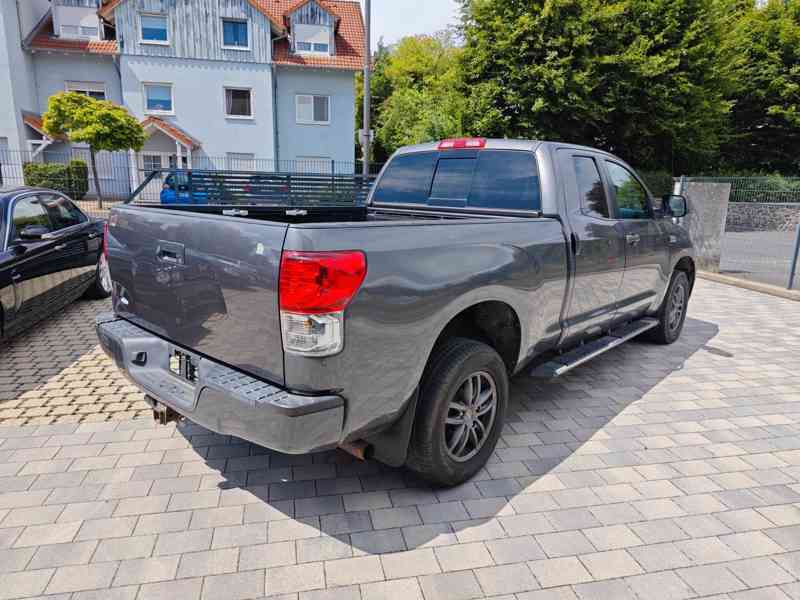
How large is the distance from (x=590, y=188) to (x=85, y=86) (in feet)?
92.2

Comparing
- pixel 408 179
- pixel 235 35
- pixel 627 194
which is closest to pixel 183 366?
pixel 408 179

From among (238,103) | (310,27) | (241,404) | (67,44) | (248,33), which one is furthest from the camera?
(310,27)

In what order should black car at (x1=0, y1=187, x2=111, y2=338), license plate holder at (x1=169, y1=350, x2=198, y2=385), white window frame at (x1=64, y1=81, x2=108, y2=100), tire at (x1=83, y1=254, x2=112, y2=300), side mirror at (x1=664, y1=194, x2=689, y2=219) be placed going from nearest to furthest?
license plate holder at (x1=169, y1=350, x2=198, y2=385) → black car at (x1=0, y1=187, x2=111, y2=338) → side mirror at (x1=664, y1=194, x2=689, y2=219) → tire at (x1=83, y1=254, x2=112, y2=300) → white window frame at (x1=64, y1=81, x2=108, y2=100)

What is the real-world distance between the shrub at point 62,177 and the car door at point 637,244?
68.3 feet

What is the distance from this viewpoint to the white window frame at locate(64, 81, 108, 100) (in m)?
25.0

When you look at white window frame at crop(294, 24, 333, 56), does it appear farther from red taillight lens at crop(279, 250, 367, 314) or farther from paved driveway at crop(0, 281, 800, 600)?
red taillight lens at crop(279, 250, 367, 314)

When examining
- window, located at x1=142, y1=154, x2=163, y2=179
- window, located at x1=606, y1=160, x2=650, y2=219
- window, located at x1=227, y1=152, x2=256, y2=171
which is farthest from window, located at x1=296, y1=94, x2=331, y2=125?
window, located at x1=606, y1=160, x2=650, y2=219

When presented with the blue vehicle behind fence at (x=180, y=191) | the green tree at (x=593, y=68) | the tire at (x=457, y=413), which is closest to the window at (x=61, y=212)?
the tire at (x=457, y=413)

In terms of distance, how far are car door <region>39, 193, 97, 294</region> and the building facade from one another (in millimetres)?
19548

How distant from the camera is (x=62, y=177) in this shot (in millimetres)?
21062

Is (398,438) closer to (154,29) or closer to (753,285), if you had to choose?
(753,285)

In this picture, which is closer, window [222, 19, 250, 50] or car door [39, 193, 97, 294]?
car door [39, 193, 97, 294]

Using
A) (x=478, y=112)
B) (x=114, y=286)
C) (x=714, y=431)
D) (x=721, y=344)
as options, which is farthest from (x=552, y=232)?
(x=478, y=112)

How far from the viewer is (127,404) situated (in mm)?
4234
